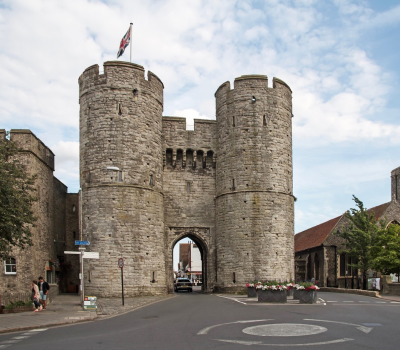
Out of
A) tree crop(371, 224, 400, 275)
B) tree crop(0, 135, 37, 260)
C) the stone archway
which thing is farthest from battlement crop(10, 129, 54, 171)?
tree crop(371, 224, 400, 275)

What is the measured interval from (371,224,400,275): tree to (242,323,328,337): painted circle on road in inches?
932

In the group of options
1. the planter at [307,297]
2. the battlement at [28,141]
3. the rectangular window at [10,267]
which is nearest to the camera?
the planter at [307,297]

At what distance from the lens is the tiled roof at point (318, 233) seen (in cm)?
5141

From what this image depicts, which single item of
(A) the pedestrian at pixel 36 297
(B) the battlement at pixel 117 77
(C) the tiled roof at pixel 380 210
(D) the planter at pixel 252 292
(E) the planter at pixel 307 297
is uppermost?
(B) the battlement at pixel 117 77

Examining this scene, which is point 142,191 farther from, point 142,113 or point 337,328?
point 337,328

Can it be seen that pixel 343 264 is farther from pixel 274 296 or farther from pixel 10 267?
pixel 10 267

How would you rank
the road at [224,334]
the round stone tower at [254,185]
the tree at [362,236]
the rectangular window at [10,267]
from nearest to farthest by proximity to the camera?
the road at [224,334] → the rectangular window at [10,267] → the round stone tower at [254,185] → the tree at [362,236]

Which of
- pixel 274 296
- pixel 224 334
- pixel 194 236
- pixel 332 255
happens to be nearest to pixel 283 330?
pixel 224 334

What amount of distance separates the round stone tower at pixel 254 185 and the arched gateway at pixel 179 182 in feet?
0.22

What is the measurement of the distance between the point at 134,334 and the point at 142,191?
1958 cm

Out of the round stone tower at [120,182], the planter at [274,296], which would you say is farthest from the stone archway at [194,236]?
the planter at [274,296]

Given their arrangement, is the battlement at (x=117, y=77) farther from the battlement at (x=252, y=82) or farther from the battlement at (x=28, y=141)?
the battlement at (x=252, y=82)

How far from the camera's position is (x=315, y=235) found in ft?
182

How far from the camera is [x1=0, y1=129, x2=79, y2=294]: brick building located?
81.7ft
